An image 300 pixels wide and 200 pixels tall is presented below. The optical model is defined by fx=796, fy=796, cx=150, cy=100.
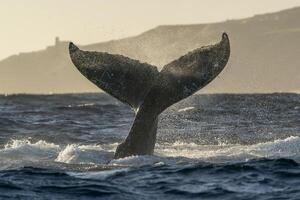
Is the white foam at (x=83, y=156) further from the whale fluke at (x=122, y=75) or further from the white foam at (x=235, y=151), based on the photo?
the white foam at (x=235, y=151)

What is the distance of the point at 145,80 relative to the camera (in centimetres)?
1503

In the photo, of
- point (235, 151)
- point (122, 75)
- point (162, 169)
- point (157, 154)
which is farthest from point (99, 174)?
point (235, 151)

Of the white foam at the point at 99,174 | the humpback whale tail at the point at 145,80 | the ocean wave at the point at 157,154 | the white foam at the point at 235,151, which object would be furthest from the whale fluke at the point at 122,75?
the white foam at the point at 235,151

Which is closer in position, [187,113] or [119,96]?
[119,96]

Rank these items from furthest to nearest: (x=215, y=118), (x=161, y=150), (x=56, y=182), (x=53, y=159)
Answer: (x=215, y=118) → (x=161, y=150) → (x=53, y=159) → (x=56, y=182)

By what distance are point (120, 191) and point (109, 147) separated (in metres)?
5.91

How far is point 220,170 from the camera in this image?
1420 cm

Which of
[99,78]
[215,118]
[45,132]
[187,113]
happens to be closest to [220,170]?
[99,78]

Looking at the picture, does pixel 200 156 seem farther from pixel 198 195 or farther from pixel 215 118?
pixel 215 118

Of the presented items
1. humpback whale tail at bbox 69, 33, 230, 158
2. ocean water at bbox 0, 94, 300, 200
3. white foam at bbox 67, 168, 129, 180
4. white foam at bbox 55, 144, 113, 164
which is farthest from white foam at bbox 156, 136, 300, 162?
white foam at bbox 67, 168, 129, 180

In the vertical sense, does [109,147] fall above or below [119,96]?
below

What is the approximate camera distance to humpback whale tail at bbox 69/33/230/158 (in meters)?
14.5

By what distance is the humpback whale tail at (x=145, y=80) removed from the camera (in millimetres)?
14508

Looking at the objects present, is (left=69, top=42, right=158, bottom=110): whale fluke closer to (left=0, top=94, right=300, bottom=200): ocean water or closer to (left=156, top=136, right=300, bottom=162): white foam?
(left=0, top=94, right=300, bottom=200): ocean water
